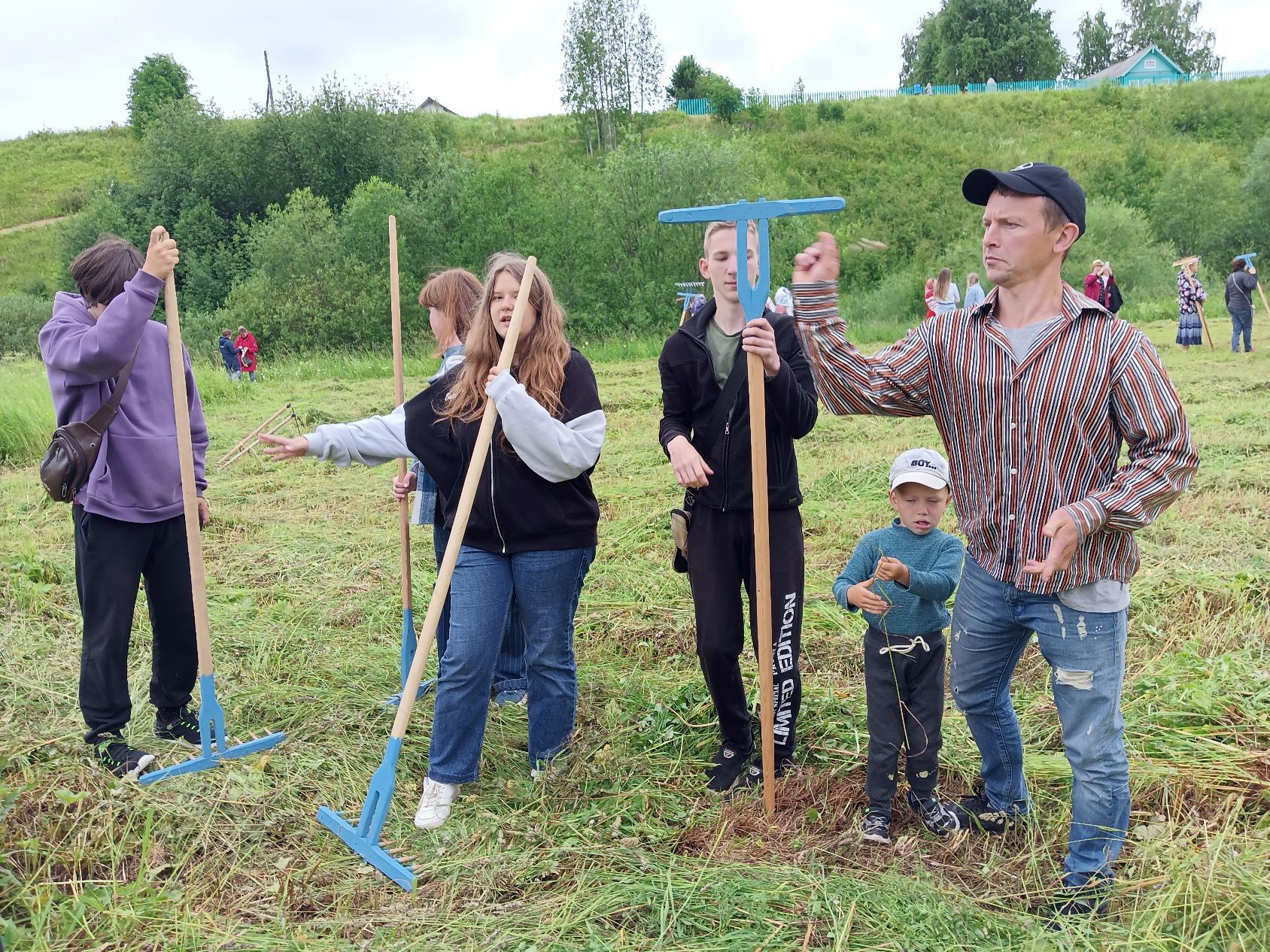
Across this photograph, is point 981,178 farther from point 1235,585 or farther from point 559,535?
point 1235,585

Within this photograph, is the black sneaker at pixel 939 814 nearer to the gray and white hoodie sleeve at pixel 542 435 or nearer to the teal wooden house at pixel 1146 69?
the gray and white hoodie sleeve at pixel 542 435

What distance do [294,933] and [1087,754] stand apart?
2.25 m

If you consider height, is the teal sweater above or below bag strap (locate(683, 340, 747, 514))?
below

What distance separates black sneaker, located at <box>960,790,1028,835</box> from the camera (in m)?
3.13

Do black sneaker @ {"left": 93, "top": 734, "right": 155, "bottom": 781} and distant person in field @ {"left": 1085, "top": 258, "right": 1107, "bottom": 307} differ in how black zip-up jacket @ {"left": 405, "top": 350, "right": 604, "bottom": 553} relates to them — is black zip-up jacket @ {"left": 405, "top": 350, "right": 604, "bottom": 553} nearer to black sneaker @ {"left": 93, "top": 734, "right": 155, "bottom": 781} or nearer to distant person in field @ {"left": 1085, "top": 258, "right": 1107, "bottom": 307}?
black sneaker @ {"left": 93, "top": 734, "right": 155, "bottom": 781}

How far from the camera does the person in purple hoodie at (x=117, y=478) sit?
3.47 meters

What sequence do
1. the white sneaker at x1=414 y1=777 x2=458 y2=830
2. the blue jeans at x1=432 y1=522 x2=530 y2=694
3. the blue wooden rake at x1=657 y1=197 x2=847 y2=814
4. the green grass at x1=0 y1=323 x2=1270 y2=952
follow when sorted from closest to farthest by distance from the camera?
the green grass at x1=0 y1=323 x2=1270 y2=952, the blue wooden rake at x1=657 y1=197 x2=847 y2=814, the white sneaker at x1=414 y1=777 x2=458 y2=830, the blue jeans at x1=432 y1=522 x2=530 y2=694

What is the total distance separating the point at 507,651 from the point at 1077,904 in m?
2.71

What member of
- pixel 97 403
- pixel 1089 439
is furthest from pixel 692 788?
pixel 97 403

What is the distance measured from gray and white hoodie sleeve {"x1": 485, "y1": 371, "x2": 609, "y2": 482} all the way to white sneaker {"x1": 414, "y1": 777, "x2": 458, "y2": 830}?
45.6 inches

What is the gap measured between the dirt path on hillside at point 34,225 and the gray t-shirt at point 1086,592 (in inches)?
1803

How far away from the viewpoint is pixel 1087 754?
2.64 meters

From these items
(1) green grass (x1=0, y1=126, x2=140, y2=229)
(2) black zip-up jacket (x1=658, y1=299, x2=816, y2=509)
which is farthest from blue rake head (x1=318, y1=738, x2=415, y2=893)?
(1) green grass (x1=0, y1=126, x2=140, y2=229)

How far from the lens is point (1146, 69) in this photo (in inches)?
2394
